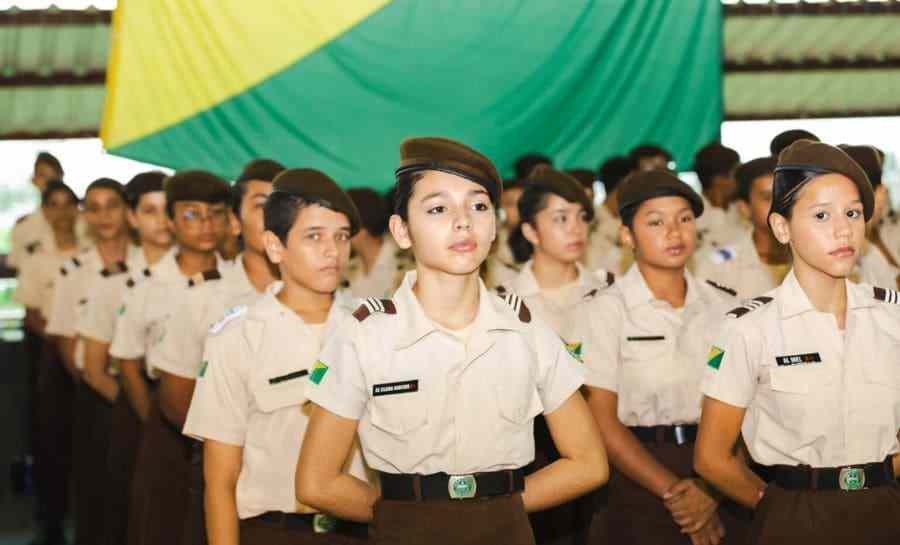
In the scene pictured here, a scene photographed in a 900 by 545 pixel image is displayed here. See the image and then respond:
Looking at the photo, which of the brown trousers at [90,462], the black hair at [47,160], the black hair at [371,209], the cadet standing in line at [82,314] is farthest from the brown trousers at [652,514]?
the black hair at [47,160]

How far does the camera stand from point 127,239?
23.9 feet

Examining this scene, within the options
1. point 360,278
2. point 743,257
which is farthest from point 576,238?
point 360,278

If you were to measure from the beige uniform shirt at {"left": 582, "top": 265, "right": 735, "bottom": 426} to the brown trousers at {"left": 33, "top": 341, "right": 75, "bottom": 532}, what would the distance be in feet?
15.9

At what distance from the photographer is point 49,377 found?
27.4ft

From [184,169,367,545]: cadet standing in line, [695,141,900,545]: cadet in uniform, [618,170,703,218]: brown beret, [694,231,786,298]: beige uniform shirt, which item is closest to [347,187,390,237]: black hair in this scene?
[694,231,786,298]: beige uniform shirt

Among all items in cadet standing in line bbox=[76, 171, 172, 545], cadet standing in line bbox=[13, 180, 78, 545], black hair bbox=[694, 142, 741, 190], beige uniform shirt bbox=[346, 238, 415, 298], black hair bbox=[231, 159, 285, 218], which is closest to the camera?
black hair bbox=[231, 159, 285, 218]

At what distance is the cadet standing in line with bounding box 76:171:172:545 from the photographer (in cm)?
611

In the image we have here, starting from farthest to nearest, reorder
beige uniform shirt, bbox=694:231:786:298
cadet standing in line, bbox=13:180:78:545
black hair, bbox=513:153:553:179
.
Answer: cadet standing in line, bbox=13:180:78:545, black hair, bbox=513:153:553:179, beige uniform shirt, bbox=694:231:786:298

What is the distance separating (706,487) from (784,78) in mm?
7545

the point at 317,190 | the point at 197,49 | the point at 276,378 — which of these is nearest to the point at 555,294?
the point at 317,190

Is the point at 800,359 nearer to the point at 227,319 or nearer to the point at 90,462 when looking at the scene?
the point at 227,319

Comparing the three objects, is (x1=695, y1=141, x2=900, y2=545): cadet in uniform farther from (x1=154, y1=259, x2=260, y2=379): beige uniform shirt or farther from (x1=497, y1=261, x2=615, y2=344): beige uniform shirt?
(x1=154, y1=259, x2=260, y2=379): beige uniform shirt

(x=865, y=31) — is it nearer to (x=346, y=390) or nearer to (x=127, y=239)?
(x=127, y=239)

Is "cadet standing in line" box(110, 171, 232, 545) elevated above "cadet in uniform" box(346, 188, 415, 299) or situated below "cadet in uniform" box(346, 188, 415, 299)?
below
